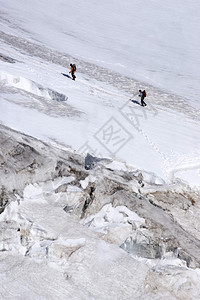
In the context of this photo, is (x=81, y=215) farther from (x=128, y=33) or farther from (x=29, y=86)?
(x=128, y=33)

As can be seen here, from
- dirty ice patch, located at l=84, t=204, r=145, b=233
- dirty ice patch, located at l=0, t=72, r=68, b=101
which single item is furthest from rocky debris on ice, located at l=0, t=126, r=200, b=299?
dirty ice patch, located at l=0, t=72, r=68, b=101

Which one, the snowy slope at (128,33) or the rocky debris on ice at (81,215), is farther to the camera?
the snowy slope at (128,33)

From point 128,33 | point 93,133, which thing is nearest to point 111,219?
point 93,133

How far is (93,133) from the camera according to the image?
14.5 metres

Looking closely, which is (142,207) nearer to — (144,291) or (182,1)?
(144,291)

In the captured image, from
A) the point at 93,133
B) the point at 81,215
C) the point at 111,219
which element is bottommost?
the point at 93,133

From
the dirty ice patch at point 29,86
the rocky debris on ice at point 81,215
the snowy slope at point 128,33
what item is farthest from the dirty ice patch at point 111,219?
the snowy slope at point 128,33

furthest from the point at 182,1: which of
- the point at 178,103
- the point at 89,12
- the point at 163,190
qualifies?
the point at 163,190

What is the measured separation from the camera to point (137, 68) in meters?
30.4

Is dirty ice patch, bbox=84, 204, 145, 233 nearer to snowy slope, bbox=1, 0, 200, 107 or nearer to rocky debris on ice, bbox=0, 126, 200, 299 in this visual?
rocky debris on ice, bbox=0, 126, 200, 299

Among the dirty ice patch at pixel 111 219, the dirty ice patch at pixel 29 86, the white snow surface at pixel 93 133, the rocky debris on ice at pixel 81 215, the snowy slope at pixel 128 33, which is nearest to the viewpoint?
the white snow surface at pixel 93 133

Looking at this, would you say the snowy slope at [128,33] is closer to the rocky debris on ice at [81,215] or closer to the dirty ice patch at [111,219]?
the rocky debris on ice at [81,215]

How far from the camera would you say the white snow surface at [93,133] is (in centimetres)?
682

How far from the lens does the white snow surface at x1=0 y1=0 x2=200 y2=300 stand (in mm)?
6820
